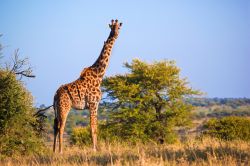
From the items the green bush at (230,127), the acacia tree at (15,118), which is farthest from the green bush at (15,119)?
the green bush at (230,127)

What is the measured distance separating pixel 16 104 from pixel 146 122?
14.4 meters

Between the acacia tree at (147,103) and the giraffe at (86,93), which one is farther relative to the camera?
the acacia tree at (147,103)

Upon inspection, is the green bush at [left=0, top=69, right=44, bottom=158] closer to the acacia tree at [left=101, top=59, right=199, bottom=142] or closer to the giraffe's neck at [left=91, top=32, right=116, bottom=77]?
the giraffe's neck at [left=91, top=32, right=116, bottom=77]

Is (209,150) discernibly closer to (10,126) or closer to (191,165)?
(191,165)

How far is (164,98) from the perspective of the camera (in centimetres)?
3188

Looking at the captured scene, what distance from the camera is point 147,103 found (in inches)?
1233

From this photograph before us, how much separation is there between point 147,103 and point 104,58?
14.9 meters

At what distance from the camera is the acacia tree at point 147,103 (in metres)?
29.9

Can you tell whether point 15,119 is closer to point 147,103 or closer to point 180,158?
point 180,158

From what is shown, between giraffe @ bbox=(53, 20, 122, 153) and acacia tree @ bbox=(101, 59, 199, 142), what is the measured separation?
1280cm

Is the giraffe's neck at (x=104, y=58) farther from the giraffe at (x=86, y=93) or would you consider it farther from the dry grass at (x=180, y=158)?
the dry grass at (x=180, y=158)

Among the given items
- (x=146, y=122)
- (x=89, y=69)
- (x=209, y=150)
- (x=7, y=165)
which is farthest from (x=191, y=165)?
(x=146, y=122)

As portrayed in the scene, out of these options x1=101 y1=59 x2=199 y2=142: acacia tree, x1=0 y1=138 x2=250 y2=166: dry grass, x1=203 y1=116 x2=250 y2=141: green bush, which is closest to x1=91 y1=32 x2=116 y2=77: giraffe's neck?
x1=0 y1=138 x2=250 y2=166: dry grass

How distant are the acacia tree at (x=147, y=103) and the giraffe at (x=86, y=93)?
42.0 ft
